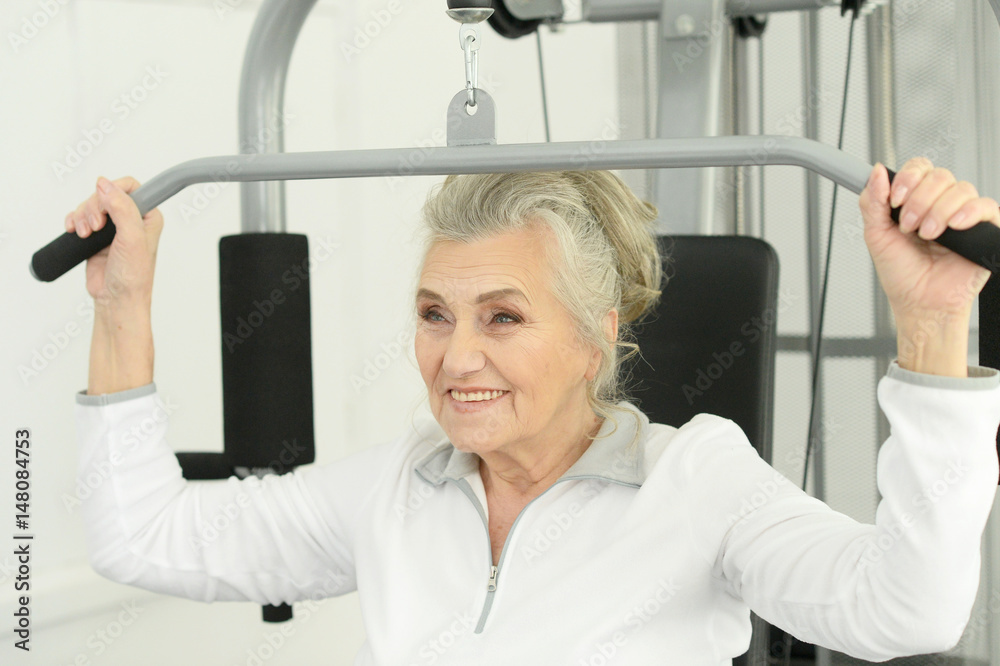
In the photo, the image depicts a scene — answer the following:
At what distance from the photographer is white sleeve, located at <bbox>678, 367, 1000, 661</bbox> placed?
901 millimetres

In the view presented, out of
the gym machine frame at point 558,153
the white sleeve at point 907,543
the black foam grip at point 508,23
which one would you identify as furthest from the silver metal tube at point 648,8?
the white sleeve at point 907,543

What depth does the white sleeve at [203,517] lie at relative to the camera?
1.41 m

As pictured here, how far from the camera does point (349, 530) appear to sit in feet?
4.83

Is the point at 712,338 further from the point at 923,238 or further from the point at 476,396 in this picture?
the point at 923,238

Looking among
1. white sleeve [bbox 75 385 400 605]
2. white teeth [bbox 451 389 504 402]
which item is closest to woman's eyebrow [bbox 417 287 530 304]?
white teeth [bbox 451 389 504 402]

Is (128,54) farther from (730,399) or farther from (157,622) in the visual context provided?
(730,399)

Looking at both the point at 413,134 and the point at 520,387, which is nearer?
the point at 520,387

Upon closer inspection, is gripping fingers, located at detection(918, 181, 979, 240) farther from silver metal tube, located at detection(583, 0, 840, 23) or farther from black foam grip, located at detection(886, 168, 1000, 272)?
silver metal tube, located at detection(583, 0, 840, 23)

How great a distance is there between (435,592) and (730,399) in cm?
57

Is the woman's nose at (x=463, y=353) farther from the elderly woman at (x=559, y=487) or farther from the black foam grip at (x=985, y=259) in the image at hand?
the black foam grip at (x=985, y=259)

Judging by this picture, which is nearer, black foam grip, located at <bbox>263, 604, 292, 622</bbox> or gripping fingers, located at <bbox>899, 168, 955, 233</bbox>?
gripping fingers, located at <bbox>899, 168, 955, 233</bbox>

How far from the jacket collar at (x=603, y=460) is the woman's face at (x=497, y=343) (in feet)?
0.26

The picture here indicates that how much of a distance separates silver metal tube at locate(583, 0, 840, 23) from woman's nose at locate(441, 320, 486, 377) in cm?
76

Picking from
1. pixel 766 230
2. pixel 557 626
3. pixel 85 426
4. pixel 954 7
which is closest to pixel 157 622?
pixel 85 426
